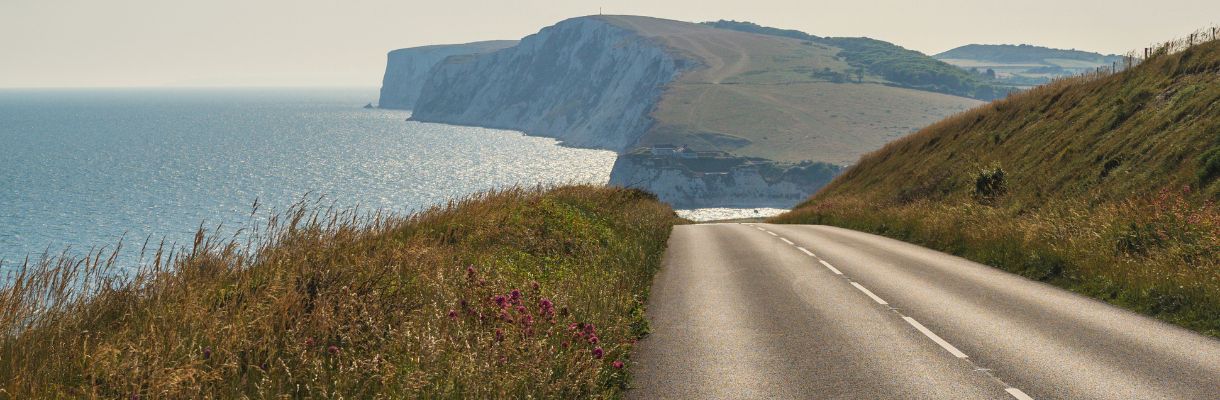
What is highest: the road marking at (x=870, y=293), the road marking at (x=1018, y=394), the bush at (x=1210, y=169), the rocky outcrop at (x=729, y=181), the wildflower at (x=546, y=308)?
the bush at (x=1210, y=169)

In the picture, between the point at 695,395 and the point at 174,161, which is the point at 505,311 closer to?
the point at 695,395

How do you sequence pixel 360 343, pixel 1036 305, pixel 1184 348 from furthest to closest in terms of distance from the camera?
pixel 1036 305, pixel 1184 348, pixel 360 343

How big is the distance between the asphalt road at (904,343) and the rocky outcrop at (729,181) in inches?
5602

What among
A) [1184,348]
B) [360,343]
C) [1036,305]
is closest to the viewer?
[360,343]

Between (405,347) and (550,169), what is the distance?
172670 millimetres

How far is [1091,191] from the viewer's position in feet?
74.6

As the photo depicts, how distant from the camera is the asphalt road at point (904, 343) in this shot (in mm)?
7738

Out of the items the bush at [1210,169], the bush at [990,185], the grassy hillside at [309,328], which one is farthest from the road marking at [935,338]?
the bush at [990,185]

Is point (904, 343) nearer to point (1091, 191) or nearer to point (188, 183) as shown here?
point (1091, 191)

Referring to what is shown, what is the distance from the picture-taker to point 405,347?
7.27 metres

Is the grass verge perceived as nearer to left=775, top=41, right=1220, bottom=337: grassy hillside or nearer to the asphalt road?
left=775, top=41, right=1220, bottom=337: grassy hillside

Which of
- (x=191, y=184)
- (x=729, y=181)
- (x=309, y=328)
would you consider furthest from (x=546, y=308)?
(x=729, y=181)

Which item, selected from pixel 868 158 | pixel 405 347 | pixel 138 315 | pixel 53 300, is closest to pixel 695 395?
pixel 405 347

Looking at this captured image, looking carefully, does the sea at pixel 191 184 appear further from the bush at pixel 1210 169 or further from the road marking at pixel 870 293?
the bush at pixel 1210 169
